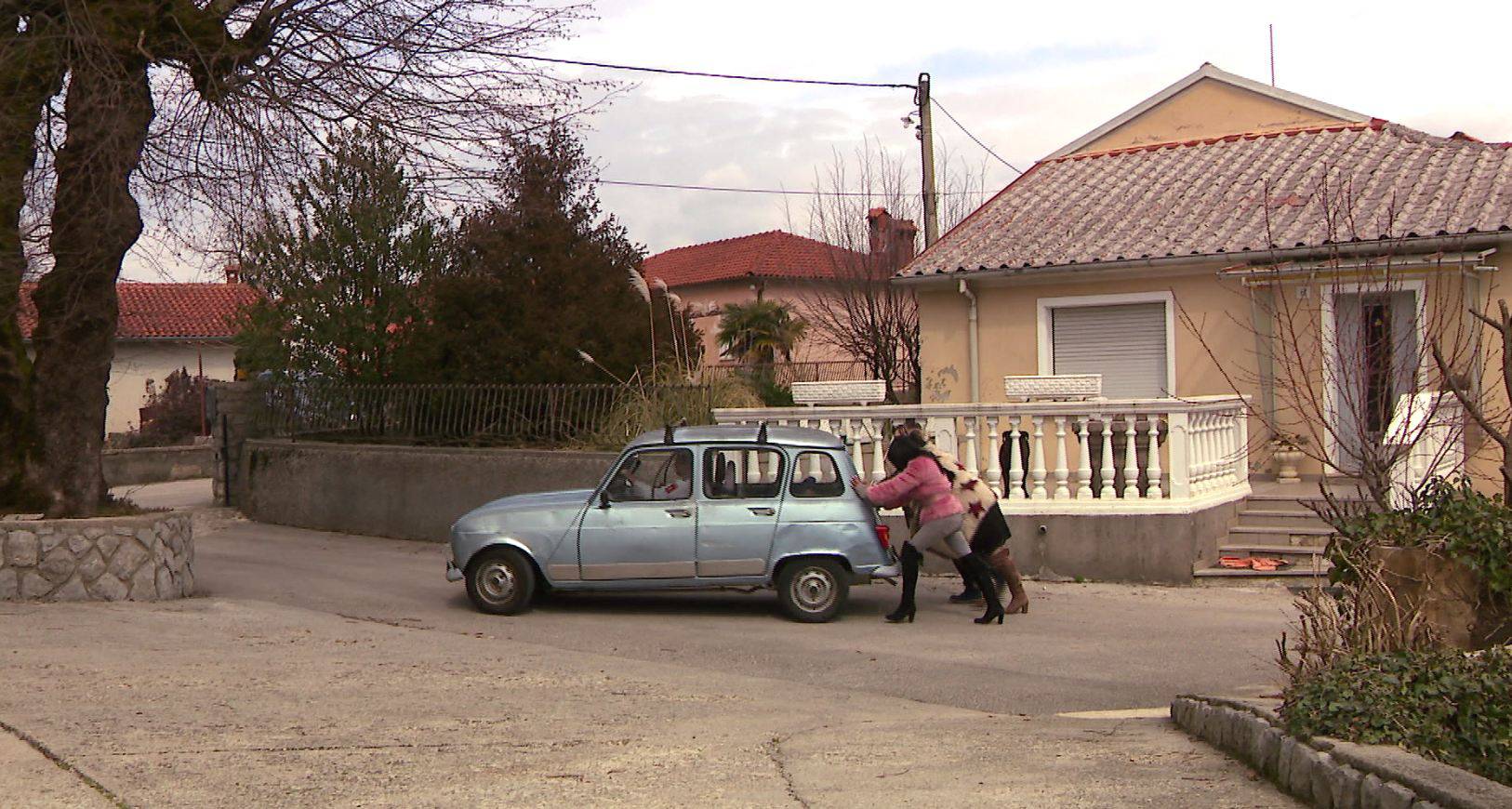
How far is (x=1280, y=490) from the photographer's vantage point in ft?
48.8

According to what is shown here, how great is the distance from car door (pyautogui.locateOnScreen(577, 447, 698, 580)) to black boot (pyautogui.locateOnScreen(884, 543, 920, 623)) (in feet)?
5.33

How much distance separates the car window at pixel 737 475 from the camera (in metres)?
11.2

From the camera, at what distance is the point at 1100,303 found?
57.5 feet

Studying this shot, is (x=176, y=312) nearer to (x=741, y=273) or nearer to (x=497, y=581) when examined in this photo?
(x=741, y=273)

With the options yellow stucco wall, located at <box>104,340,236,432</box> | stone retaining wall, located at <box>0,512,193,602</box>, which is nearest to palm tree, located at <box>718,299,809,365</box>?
yellow stucco wall, located at <box>104,340,236,432</box>

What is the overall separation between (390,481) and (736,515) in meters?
7.23

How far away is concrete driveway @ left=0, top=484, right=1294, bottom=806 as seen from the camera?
19.4 feet

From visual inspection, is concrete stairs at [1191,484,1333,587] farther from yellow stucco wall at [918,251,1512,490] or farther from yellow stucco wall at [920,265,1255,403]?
yellow stucco wall at [920,265,1255,403]

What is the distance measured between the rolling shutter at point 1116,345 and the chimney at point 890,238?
208 inches

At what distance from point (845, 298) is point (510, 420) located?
7561mm

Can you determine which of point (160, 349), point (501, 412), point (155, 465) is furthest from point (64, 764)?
point (160, 349)

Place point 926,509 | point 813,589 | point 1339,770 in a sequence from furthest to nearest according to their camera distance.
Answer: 1. point 813,589
2. point 926,509
3. point 1339,770

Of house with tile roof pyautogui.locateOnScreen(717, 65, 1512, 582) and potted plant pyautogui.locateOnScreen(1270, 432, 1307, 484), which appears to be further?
potted plant pyautogui.locateOnScreen(1270, 432, 1307, 484)

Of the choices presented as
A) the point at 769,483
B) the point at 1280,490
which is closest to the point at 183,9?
the point at 769,483
